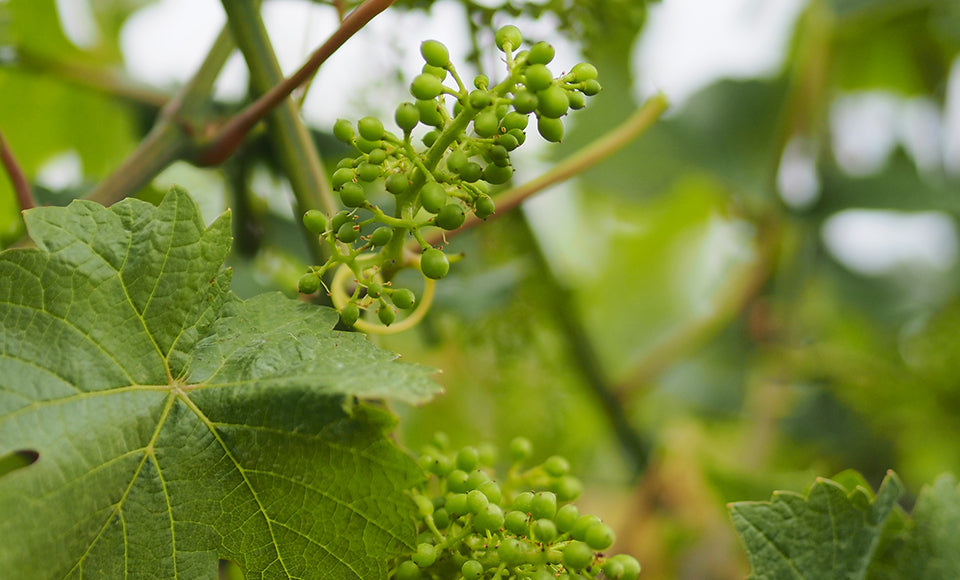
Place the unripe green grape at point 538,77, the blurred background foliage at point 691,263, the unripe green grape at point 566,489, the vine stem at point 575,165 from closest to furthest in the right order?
the unripe green grape at point 538,77 → the unripe green grape at point 566,489 → the vine stem at point 575,165 → the blurred background foliage at point 691,263

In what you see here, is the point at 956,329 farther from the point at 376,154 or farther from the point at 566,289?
the point at 376,154

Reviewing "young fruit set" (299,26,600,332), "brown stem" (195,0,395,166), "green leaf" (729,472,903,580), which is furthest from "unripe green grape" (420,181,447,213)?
"green leaf" (729,472,903,580)

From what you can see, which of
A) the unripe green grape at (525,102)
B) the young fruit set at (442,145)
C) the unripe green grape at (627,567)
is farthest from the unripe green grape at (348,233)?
the unripe green grape at (627,567)

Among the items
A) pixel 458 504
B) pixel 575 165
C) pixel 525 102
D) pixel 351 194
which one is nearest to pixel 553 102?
pixel 525 102

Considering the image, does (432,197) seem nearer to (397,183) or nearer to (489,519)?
(397,183)

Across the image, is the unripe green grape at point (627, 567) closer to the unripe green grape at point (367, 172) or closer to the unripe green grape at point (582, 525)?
the unripe green grape at point (582, 525)

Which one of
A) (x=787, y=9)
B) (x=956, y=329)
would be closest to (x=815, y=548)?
(x=956, y=329)
